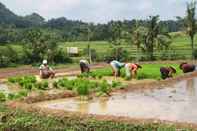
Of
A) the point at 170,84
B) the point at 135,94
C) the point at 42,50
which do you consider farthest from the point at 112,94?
the point at 42,50

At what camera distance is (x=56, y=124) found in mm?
10875

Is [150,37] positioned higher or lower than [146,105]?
higher

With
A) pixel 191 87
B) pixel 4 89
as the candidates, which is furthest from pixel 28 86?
pixel 191 87

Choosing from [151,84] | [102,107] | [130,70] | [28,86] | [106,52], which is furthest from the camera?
[106,52]

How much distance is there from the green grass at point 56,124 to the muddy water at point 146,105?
1532mm

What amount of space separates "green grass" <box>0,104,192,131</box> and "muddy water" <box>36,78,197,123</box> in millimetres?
1532

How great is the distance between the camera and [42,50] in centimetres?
3675

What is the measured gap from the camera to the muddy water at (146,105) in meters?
11.9

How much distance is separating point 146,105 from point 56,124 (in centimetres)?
360

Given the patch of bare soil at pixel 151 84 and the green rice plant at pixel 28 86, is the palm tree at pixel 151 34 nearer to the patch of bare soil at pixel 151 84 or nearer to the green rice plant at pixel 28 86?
the patch of bare soil at pixel 151 84

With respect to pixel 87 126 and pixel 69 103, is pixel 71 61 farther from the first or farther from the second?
pixel 87 126

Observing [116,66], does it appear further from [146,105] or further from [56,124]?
[56,124]

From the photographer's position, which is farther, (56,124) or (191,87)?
(191,87)

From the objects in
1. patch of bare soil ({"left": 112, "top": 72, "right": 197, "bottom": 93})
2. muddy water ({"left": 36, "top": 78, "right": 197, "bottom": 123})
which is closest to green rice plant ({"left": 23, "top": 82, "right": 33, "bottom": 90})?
muddy water ({"left": 36, "top": 78, "right": 197, "bottom": 123})
